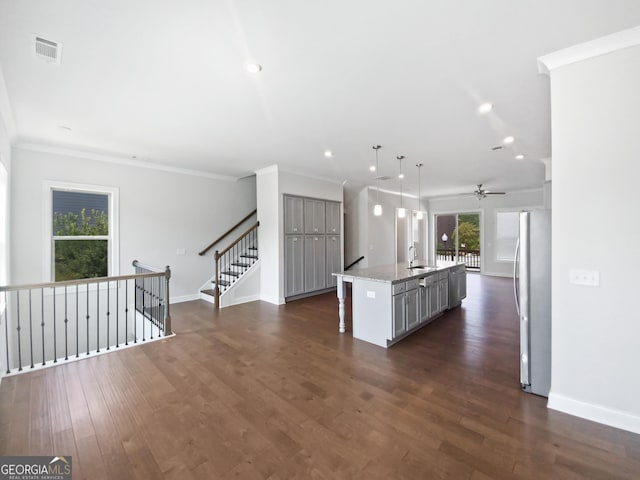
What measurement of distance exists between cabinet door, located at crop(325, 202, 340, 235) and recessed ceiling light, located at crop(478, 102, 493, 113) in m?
4.12

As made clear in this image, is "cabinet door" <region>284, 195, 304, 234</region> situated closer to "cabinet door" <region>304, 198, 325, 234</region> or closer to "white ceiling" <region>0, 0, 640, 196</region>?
"cabinet door" <region>304, 198, 325, 234</region>

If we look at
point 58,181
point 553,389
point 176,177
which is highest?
point 176,177

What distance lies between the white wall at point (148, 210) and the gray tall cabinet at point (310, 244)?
183 cm

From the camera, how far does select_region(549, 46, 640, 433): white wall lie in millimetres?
2012

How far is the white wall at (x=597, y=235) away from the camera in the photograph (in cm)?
201

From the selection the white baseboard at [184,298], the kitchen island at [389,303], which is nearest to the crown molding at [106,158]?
the white baseboard at [184,298]

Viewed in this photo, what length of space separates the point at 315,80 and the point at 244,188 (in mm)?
5017

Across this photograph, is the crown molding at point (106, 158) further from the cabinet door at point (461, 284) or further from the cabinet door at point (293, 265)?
the cabinet door at point (461, 284)

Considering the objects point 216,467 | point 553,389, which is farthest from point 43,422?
point 553,389

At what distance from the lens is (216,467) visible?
1.74 metres

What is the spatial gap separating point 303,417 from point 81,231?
5160mm

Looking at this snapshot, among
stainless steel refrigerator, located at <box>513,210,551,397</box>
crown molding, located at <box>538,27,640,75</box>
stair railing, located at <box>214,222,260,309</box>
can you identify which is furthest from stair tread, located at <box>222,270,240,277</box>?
crown molding, located at <box>538,27,640,75</box>

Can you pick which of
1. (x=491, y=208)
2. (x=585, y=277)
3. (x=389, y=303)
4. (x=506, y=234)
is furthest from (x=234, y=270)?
(x=506, y=234)

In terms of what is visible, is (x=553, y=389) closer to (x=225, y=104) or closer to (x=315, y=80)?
(x=315, y=80)
